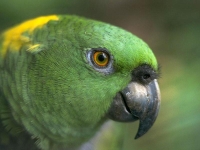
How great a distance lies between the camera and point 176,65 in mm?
1666

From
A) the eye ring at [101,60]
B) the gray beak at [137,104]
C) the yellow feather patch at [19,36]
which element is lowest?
the gray beak at [137,104]

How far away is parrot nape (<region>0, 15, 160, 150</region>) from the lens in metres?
1.14

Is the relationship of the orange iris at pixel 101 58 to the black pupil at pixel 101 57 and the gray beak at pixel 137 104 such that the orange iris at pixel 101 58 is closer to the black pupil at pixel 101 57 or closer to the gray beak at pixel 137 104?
the black pupil at pixel 101 57

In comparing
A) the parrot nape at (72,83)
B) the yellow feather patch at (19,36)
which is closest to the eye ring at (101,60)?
the parrot nape at (72,83)

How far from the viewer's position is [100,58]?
114 centimetres

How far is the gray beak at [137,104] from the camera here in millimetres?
1146

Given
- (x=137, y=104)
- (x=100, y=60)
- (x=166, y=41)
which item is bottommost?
(x=137, y=104)

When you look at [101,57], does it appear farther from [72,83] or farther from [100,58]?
[72,83]

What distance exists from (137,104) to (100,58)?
0.21 metres

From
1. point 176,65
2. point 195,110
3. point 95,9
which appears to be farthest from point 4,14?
point 195,110

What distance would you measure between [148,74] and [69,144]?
432 millimetres

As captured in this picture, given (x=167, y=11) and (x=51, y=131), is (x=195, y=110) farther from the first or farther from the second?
(x=167, y=11)

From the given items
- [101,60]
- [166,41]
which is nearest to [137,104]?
[101,60]

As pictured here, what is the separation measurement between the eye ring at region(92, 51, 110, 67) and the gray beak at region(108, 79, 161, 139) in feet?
0.39
